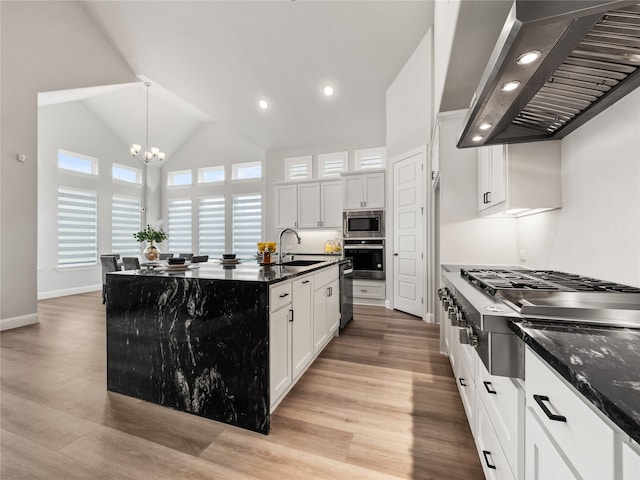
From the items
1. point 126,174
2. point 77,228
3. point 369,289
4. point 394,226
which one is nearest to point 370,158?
point 394,226

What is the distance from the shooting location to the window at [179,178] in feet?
26.8

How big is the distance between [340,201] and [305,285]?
3.60 metres

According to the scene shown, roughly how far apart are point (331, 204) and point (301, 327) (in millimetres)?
3831

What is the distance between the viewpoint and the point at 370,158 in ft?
19.8

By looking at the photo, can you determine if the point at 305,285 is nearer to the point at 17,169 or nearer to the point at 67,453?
the point at 67,453

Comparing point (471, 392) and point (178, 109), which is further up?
point (178, 109)

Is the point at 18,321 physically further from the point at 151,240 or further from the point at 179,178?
the point at 179,178

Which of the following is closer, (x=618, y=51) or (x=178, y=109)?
(x=618, y=51)

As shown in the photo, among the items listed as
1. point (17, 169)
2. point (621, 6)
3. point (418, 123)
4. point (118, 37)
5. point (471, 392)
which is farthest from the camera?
point (118, 37)

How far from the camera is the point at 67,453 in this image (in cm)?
156

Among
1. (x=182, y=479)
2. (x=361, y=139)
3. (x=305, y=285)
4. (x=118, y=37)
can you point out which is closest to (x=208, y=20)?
(x=118, y=37)

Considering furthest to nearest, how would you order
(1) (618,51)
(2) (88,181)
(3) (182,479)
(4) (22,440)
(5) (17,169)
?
1. (2) (88,181)
2. (5) (17,169)
3. (4) (22,440)
4. (3) (182,479)
5. (1) (618,51)

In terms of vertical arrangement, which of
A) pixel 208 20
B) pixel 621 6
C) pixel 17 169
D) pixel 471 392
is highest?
pixel 208 20

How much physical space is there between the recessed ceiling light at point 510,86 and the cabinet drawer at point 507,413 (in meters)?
1.13
